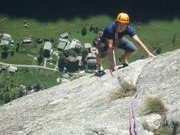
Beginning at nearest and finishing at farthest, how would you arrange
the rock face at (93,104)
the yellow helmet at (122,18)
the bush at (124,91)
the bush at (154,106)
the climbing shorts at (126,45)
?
the bush at (154,106), the rock face at (93,104), the bush at (124,91), the yellow helmet at (122,18), the climbing shorts at (126,45)

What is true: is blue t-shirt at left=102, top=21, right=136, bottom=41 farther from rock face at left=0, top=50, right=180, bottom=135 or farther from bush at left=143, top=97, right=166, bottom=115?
bush at left=143, top=97, right=166, bottom=115

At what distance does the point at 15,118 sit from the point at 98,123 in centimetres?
728

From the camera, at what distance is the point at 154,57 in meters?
32.4

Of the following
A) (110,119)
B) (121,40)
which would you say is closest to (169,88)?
(110,119)

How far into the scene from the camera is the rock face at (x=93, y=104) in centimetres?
2519

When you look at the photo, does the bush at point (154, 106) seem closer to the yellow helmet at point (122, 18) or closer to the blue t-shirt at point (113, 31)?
the yellow helmet at point (122, 18)

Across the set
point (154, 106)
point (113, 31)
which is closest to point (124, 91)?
point (154, 106)

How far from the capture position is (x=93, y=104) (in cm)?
2830

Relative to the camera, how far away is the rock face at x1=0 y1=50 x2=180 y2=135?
25.2 metres

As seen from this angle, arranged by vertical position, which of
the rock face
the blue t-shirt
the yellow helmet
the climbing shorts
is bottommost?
the rock face

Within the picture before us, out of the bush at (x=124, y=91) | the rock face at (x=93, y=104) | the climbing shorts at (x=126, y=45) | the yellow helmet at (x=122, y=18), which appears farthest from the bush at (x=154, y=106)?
the climbing shorts at (x=126, y=45)

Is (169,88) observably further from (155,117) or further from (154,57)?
(154,57)

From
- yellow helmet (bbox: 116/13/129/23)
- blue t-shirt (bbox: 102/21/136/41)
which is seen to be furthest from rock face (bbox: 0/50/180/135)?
yellow helmet (bbox: 116/13/129/23)

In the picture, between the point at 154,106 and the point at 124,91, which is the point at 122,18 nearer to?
the point at 124,91
